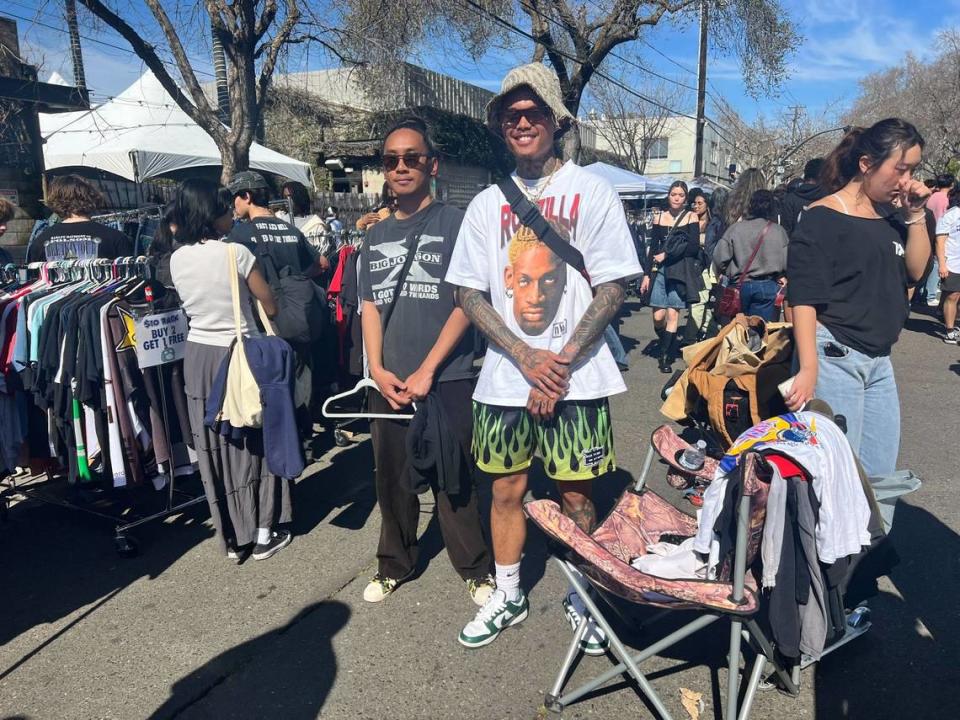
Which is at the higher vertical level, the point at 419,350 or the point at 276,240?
the point at 276,240

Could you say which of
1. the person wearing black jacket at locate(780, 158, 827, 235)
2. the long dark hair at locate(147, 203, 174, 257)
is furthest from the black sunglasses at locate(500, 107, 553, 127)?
the person wearing black jacket at locate(780, 158, 827, 235)

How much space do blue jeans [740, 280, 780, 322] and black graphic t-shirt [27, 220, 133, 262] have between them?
511 centimetres

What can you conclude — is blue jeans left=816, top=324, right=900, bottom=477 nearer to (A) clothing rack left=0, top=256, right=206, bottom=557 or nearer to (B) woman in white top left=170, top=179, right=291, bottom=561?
(B) woman in white top left=170, top=179, right=291, bottom=561

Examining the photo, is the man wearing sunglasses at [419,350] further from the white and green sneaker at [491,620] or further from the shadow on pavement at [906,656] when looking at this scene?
the shadow on pavement at [906,656]

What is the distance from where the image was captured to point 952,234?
827 cm

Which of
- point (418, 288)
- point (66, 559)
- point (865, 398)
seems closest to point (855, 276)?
point (865, 398)

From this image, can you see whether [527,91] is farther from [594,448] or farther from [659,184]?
[659,184]

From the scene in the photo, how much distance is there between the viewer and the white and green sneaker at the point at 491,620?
270 centimetres

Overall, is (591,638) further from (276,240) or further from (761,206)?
(761,206)

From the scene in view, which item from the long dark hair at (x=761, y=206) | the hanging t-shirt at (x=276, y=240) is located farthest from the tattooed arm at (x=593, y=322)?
the long dark hair at (x=761, y=206)

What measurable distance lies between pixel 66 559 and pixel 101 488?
2.29ft

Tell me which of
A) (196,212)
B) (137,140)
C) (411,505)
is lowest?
(411,505)

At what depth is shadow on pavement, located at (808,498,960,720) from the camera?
232cm

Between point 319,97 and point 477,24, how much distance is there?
22.3 feet
